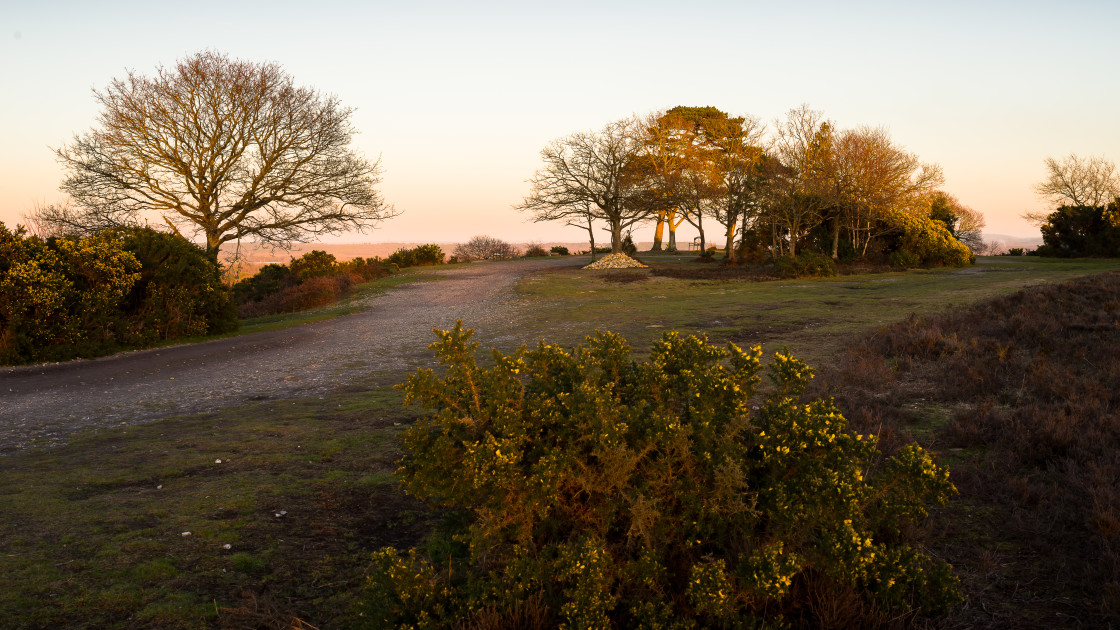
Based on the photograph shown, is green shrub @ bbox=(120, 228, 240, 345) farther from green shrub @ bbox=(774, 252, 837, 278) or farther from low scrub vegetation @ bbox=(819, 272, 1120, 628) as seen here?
green shrub @ bbox=(774, 252, 837, 278)

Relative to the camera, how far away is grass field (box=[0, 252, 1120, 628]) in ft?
11.5

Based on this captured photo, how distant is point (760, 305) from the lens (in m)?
17.9

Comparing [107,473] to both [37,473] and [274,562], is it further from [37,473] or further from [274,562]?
[274,562]

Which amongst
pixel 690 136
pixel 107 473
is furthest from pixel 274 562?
pixel 690 136

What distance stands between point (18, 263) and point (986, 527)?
1681 centimetres

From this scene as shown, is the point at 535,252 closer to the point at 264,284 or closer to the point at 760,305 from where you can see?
the point at 264,284

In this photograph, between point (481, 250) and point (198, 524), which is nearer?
point (198, 524)

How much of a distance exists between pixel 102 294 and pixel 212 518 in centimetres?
1181

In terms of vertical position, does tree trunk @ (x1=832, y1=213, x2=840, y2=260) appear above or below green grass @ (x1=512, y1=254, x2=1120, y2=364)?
above

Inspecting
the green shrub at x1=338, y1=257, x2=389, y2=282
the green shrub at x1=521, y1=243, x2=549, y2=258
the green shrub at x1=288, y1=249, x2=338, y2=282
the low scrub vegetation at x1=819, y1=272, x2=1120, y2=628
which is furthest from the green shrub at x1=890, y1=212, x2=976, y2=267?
the green shrub at x1=288, y1=249, x2=338, y2=282

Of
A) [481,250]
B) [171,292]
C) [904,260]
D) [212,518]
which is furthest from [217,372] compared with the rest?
[481,250]

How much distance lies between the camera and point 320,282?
2692cm

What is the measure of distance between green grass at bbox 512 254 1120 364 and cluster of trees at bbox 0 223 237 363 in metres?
9.33

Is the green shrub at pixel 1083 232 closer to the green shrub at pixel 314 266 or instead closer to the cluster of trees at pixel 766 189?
the cluster of trees at pixel 766 189
